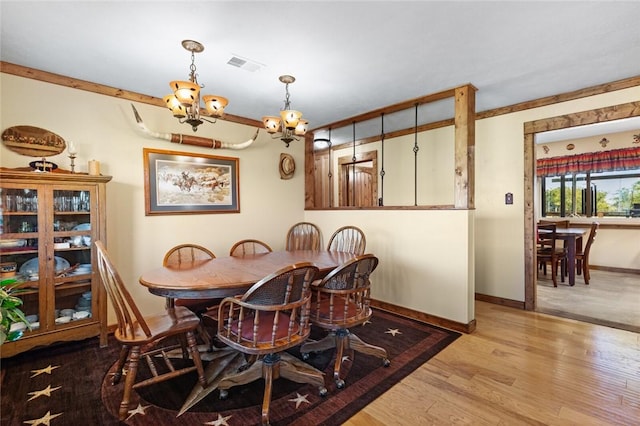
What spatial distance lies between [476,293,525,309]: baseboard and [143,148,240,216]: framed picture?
3.43 meters

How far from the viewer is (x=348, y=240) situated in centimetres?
377

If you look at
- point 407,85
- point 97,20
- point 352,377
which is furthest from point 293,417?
point 407,85

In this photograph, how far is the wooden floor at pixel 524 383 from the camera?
1807 mm

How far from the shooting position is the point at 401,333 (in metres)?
3.00

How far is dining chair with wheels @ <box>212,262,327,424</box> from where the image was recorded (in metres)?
1.71

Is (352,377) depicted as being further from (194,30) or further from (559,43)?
(559,43)

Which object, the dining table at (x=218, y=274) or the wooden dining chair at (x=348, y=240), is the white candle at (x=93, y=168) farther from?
the wooden dining chair at (x=348, y=240)

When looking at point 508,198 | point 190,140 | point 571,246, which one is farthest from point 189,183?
point 571,246

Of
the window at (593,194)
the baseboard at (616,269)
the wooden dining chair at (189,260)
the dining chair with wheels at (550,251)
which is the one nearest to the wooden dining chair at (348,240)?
the wooden dining chair at (189,260)

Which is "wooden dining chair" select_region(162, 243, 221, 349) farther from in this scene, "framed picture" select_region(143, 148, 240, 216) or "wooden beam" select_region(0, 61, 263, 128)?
"wooden beam" select_region(0, 61, 263, 128)

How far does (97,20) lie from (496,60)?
3024mm

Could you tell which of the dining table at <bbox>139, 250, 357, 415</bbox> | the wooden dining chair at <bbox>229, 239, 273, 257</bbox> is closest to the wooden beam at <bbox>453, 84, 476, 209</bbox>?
the dining table at <bbox>139, 250, 357, 415</bbox>

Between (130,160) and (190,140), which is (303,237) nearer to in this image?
(190,140)

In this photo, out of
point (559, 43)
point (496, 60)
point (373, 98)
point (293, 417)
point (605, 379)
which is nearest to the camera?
point (293, 417)
